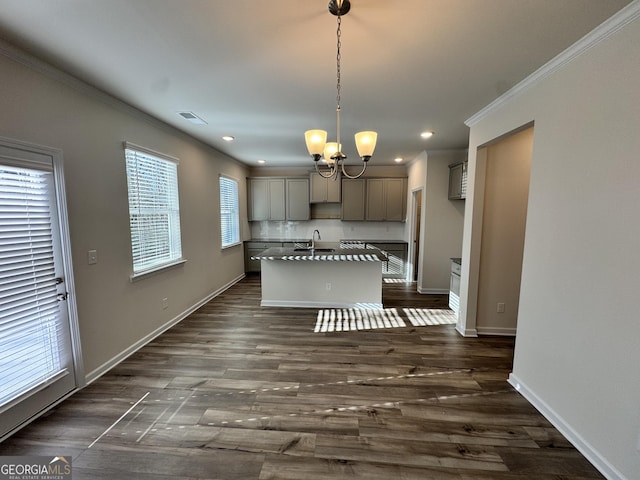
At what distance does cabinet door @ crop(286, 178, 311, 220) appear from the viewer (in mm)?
6500

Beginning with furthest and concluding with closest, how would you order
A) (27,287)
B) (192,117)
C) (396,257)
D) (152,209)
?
(396,257) → (152,209) → (192,117) → (27,287)

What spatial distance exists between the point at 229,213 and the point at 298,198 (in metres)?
1.73

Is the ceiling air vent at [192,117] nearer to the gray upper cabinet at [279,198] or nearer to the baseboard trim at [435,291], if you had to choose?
the gray upper cabinet at [279,198]

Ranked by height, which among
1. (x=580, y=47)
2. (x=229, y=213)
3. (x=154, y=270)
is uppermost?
(x=580, y=47)

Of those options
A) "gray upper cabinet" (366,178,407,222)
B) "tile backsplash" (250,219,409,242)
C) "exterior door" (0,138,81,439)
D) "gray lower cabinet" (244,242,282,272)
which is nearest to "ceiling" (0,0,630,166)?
"exterior door" (0,138,81,439)

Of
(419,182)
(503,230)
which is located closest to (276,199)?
(419,182)

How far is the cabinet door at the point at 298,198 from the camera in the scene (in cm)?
650

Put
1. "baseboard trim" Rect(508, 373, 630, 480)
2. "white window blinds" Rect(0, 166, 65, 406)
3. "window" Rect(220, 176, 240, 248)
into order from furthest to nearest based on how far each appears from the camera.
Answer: "window" Rect(220, 176, 240, 248)
"white window blinds" Rect(0, 166, 65, 406)
"baseboard trim" Rect(508, 373, 630, 480)

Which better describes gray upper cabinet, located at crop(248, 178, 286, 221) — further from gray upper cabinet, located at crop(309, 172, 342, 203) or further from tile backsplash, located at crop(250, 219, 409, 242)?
gray upper cabinet, located at crop(309, 172, 342, 203)

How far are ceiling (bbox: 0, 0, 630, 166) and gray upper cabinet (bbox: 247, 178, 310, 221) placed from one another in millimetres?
3482

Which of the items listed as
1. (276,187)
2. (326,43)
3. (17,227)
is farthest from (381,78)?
(276,187)

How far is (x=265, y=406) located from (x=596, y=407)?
7.29 ft

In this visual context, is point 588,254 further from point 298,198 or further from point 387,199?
point 298,198

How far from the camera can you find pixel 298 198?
6.53 meters
